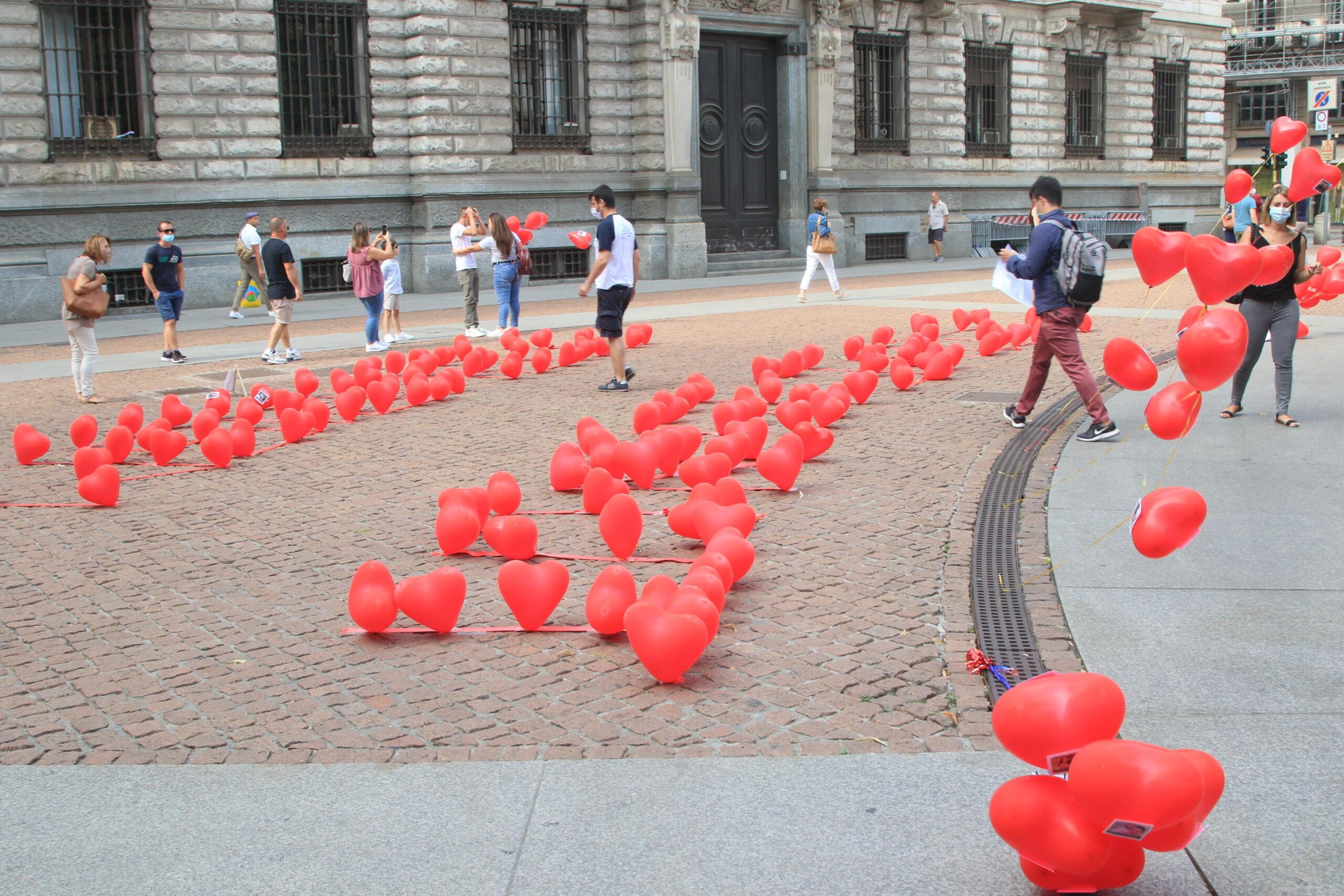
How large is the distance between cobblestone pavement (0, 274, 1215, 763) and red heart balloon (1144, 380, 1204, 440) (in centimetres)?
109

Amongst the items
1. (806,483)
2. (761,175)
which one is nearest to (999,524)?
(806,483)

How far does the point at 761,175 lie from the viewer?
95.1ft

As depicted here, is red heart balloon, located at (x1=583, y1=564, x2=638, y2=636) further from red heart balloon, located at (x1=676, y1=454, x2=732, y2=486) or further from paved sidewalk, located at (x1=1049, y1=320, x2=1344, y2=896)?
red heart balloon, located at (x1=676, y1=454, x2=732, y2=486)

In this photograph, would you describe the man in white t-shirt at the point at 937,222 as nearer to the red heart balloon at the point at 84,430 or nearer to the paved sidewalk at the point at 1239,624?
the paved sidewalk at the point at 1239,624

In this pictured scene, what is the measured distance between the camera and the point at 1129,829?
2785mm

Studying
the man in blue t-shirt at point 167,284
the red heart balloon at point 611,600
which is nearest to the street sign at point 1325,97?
the man in blue t-shirt at point 167,284

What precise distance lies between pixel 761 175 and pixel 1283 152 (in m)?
23.0

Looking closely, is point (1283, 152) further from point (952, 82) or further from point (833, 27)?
point (952, 82)

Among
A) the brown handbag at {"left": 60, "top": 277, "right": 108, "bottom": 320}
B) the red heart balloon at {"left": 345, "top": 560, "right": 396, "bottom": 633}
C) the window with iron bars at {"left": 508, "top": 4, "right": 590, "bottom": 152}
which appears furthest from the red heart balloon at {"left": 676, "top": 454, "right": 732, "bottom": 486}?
the window with iron bars at {"left": 508, "top": 4, "right": 590, "bottom": 152}

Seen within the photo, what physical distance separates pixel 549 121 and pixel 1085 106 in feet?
57.9

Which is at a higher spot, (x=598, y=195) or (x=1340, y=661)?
(x=598, y=195)

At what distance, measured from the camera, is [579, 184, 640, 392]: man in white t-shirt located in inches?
454

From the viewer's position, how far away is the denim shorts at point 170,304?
1506 cm

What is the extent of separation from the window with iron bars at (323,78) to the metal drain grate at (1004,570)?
17.3 m
